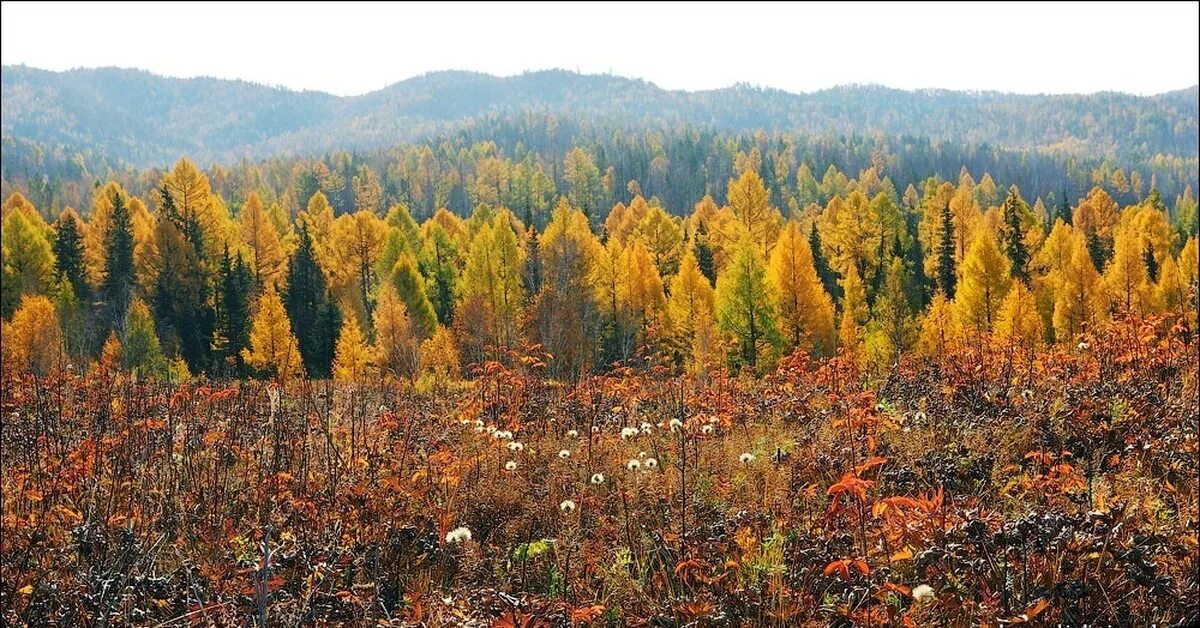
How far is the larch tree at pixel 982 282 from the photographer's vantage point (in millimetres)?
26605

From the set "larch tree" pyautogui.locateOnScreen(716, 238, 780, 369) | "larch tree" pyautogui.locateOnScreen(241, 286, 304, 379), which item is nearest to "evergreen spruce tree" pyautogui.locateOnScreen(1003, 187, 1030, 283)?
"larch tree" pyautogui.locateOnScreen(716, 238, 780, 369)

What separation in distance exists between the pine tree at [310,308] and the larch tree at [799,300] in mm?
22565

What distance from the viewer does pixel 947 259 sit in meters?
39.6

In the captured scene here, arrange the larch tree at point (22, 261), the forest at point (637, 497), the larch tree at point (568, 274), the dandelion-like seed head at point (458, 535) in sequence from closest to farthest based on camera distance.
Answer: the forest at point (637, 497), the dandelion-like seed head at point (458, 535), the larch tree at point (568, 274), the larch tree at point (22, 261)

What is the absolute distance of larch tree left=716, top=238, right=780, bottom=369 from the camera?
28781 millimetres

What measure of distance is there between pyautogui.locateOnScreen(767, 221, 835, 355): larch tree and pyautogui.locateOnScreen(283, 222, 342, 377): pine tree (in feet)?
74.0

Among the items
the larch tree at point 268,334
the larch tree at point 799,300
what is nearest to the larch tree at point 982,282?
the larch tree at point 799,300

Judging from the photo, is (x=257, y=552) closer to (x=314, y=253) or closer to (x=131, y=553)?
(x=131, y=553)

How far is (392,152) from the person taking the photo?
459ft

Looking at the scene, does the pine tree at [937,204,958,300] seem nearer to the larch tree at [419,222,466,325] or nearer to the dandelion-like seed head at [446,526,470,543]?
the larch tree at [419,222,466,325]

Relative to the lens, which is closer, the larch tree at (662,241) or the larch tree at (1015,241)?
the larch tree at (1015,241)

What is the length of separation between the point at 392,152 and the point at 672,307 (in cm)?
11944

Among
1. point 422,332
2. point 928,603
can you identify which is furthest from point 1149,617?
point 422,332

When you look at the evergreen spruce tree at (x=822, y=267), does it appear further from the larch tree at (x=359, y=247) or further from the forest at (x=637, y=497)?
the forest at (x=637, y=497)
